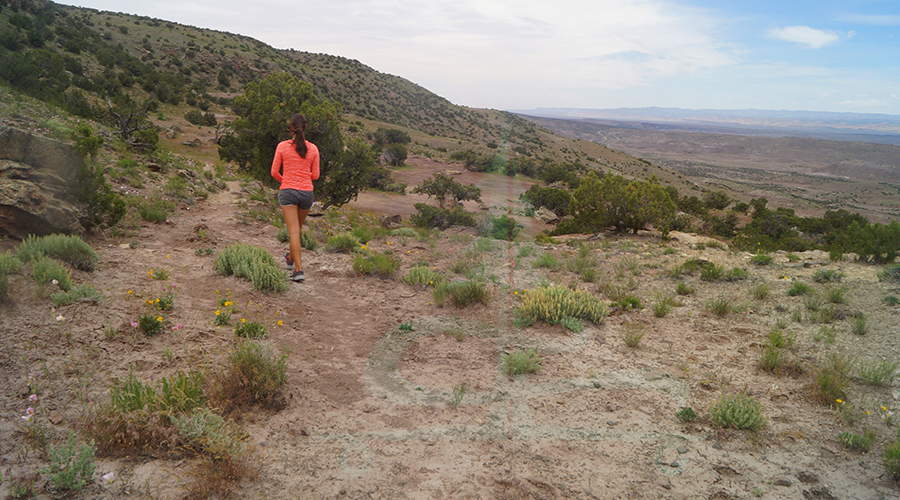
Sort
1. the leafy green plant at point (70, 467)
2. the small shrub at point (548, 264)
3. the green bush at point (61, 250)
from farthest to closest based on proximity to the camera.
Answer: the small shrub at point (548, 264)
the green bush at point (61, 250)
the leafy green plant at point (70, 467)

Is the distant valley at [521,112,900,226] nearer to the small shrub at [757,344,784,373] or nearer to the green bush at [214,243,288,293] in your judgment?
the green bush at [214,243,288,293]

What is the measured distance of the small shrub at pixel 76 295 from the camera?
4.01 m

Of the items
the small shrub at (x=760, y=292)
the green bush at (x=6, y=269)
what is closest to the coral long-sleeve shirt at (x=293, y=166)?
the green bush at (x=6, y=269)

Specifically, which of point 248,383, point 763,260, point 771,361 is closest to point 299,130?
point 248,383

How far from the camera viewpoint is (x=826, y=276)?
7402 mm

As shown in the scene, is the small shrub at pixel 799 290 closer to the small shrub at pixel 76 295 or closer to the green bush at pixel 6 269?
the small shrub at pixel 76 295

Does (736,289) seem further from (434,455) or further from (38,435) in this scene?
(38,435)

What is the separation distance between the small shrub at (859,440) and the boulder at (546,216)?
18.6 meters

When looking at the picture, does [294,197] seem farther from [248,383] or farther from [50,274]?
[248,383]

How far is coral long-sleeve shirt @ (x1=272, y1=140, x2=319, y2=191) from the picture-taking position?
5.84 metres

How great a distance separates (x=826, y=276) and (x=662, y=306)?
3.73 metres

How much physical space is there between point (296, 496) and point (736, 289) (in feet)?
24.9

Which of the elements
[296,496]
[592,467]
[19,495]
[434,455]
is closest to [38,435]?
[19,495]

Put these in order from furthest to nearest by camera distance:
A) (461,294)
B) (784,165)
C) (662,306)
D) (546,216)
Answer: (784,165) → (546,216) → (662,306) → (461,294)
